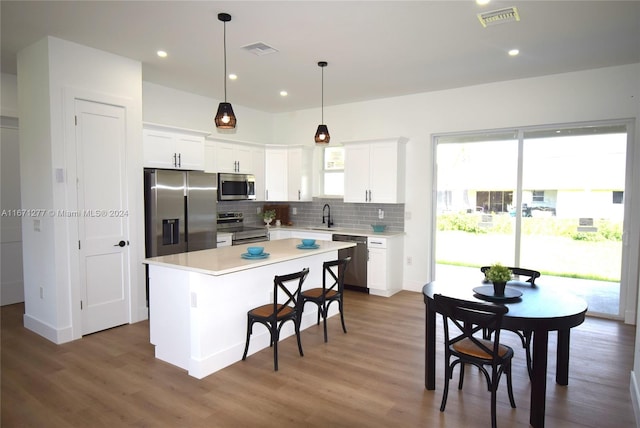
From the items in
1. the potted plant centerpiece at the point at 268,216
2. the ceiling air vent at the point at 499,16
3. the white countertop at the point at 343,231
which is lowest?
the white countertop at the point at 343,231

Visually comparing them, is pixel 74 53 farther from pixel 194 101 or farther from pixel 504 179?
pixel 504 179

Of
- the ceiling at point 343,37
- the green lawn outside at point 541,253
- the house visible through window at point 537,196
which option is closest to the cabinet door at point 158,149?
the ceiling at point 343,37

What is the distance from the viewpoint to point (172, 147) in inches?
210

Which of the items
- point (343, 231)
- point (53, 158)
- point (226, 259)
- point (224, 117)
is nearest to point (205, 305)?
point (226, 259)

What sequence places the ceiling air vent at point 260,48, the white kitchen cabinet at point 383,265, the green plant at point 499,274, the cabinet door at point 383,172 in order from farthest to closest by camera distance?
the cabinet door at point 383,172
the white kitchen cabinet at point 383,265
the ceiling air vent at point 260,48
the green plant at point 499,274

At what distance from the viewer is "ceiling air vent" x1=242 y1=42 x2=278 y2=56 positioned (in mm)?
4093

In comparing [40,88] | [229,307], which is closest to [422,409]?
[229,307]

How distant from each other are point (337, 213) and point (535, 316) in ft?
15.8

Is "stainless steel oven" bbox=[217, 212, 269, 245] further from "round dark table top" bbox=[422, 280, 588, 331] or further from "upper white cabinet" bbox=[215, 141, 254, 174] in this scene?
"round dark table top" bbox=[422, 280, 588, 331]

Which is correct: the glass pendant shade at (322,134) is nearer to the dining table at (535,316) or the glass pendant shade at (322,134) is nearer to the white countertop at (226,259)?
the white countertop at (226,259)

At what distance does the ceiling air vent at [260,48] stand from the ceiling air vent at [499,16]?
2.10 m

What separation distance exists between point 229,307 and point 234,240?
8.47ft

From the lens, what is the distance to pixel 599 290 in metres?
5.09

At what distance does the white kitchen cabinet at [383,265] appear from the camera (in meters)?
5.94
